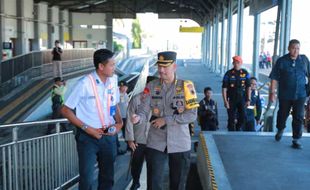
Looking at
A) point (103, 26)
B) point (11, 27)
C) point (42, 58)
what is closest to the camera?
point (42, 58)

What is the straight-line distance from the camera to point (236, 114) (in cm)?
940

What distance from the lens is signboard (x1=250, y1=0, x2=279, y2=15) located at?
12.1 metres

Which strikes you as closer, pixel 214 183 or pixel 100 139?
pixel 100 139

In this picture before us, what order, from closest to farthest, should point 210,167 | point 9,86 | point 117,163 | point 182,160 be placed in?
point 182,160 < point 210,167 < point 117,163 < point 9,86

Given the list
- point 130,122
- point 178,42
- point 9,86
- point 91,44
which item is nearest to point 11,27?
point 9,86

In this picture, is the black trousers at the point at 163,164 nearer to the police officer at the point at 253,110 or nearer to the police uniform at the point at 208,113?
the police officer at the point at 253,110

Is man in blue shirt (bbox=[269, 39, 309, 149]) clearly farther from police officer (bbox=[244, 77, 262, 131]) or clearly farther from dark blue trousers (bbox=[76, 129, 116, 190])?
dark blue trousers (bbox=[76, 129, 116, 190])

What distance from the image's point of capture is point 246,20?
23859 mm

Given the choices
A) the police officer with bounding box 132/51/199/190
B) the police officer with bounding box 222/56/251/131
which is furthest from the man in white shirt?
the police officer with bounding box 222/56/251/131

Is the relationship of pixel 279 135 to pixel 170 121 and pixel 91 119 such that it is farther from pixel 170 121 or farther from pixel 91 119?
pixel 91 119

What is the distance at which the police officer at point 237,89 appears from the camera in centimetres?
883

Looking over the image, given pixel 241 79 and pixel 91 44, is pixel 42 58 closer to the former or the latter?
pixel 241 79

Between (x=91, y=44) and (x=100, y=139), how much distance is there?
1864 inches

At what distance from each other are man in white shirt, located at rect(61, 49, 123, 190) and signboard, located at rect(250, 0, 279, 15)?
815cm
